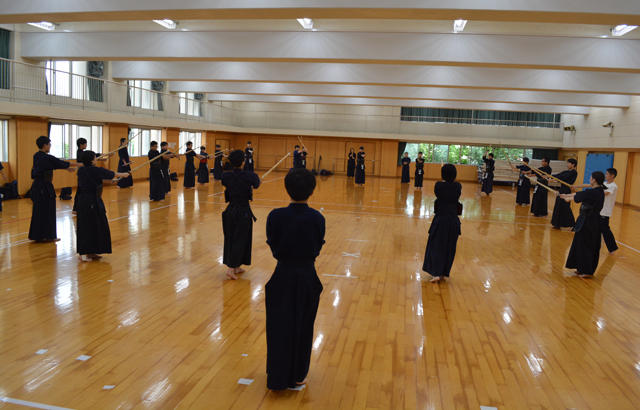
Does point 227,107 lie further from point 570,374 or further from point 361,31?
point 570,374

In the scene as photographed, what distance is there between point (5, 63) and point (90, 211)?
9505mm

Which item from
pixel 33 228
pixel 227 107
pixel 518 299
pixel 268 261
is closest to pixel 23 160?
pixel 33 228

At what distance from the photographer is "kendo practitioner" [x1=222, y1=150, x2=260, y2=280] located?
270 inches

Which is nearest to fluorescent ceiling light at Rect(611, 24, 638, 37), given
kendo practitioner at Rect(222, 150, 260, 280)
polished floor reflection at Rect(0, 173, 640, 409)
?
polished floor reflection at Rect(0, 173, 640, 409)

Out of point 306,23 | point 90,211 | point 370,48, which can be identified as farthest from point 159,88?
point 90,211

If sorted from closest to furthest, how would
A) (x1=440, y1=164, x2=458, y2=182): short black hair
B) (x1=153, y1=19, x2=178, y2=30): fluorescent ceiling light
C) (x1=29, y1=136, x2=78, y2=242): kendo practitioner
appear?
(x1=440, y1=164, x2=458, y2=182): short black hair < (x1=29, y1=136, x2=78, y2=242): kendo practitioner < (x1=153, y1=19, x2=178, y2=30): fluorescent ceiling light

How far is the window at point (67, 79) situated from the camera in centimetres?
1566

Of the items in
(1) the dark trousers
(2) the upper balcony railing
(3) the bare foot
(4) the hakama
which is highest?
(2) the upper balcony railing

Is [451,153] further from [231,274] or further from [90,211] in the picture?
[90,211]

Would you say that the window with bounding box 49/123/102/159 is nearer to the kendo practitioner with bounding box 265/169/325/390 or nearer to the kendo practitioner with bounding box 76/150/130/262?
the kendo practitioner with bounding box 76/150/130/262

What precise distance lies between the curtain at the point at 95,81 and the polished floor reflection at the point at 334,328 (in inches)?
355

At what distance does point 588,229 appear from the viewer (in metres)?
7.77

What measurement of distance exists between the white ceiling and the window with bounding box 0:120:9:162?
2.21m

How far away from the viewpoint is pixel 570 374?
14.7ft
